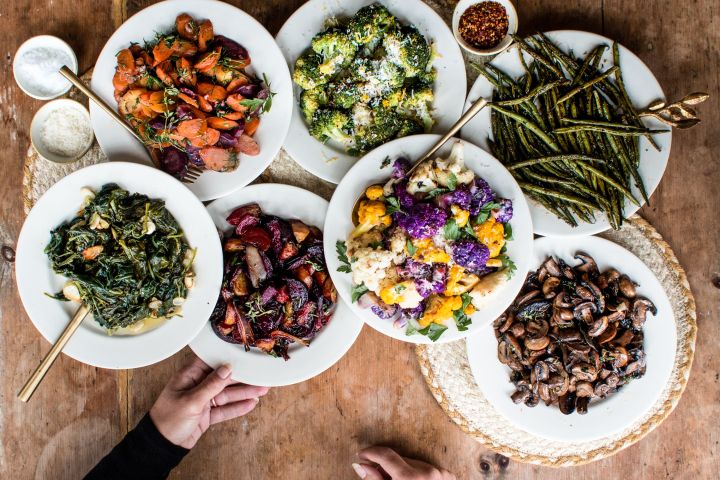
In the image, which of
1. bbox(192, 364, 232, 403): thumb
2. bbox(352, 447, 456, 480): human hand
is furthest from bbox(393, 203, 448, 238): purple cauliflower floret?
bbox(352, 447, 456, 480): human hand

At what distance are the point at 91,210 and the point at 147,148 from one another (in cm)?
46

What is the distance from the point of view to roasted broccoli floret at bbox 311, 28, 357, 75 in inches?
117

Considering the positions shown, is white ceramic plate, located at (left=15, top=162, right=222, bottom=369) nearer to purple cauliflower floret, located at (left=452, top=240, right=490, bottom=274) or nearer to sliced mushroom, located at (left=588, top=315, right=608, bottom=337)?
purple cauliflower floret, located at (left=452, top=240, right=490, bottom=274)

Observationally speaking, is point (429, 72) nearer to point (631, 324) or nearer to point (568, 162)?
point (568, 162)

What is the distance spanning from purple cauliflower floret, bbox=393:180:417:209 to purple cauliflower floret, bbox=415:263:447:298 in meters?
0.36

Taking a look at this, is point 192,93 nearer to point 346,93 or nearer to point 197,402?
point 346,93

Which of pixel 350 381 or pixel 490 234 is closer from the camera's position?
pixel 490 234

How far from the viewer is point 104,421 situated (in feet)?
11.7

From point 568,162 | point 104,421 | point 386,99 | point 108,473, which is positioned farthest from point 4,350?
point 568,162

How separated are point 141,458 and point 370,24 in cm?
285

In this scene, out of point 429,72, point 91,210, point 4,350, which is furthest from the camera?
point 4,350

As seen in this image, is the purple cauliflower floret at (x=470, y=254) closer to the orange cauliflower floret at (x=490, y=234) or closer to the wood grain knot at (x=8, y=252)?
the orange cauliflower floret at (x=490, y=234)

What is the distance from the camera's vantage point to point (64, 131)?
3248 millimetres

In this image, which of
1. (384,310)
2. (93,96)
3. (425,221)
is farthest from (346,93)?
(93,96)
